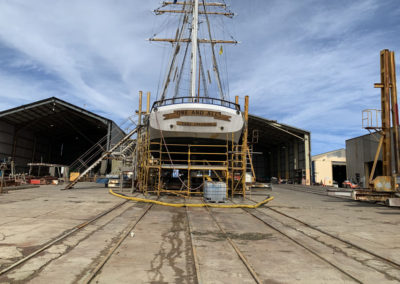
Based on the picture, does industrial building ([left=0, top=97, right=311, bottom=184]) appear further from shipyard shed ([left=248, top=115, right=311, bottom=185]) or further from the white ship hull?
the white ship hull

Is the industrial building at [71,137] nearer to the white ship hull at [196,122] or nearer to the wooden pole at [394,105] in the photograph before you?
the white ship hull at [196,122]

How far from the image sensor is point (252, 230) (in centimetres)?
727

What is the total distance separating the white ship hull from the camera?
14.3 metres

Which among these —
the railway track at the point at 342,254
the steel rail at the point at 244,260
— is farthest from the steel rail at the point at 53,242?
the railway track at the point at 342,254

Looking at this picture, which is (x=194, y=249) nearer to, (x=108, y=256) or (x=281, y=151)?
(x=108, y=256)

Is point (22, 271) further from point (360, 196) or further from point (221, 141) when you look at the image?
point (360, 196)

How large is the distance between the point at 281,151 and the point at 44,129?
37205 millimetres

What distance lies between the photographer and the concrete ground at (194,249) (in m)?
3.97

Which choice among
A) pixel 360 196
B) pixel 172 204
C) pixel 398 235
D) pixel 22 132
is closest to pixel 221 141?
pixel 172 204

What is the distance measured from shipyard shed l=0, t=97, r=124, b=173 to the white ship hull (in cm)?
1867

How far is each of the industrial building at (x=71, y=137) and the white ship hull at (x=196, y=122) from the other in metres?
10.5

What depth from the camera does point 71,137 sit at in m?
47.1

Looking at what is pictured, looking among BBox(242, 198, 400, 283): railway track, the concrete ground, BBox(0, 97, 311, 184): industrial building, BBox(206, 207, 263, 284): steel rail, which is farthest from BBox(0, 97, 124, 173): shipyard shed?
BBox(206, 207, 263, 284): steel rail

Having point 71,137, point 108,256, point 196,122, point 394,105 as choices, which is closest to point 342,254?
point 108,256
